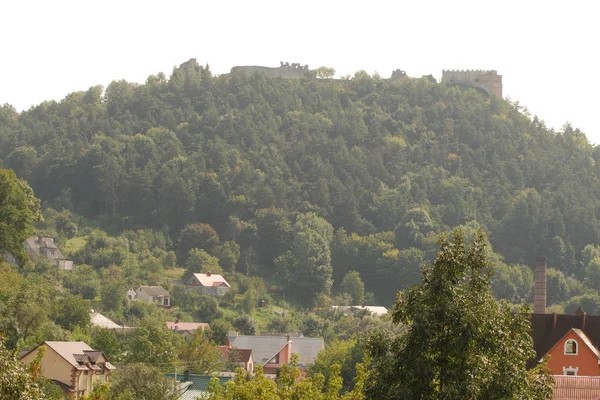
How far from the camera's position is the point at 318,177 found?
163m

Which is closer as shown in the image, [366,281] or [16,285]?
[16,285]

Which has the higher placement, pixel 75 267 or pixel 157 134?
pixel 157 134

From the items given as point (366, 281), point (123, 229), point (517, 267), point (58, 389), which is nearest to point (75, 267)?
point (123, 229)

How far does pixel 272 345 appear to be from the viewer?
88.5 meters

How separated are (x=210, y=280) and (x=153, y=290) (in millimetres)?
10603

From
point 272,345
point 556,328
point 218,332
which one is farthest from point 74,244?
point 556,328

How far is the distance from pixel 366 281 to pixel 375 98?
56.8 m

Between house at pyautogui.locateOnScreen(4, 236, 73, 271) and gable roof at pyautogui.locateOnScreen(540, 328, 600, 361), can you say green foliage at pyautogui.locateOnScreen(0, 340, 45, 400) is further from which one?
house at pyautogui.locateOnScreen(4, 236, 73, 271)

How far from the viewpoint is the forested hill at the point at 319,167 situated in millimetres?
145250

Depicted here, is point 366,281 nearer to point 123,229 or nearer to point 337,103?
point 123,229

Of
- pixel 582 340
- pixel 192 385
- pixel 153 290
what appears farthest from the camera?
pixel 153 290

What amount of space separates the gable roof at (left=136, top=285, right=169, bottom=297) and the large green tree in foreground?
95.0 meters

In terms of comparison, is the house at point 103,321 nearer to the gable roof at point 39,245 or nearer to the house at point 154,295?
the house at point 154,295

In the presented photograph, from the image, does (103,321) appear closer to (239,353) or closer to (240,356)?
(239,353)
